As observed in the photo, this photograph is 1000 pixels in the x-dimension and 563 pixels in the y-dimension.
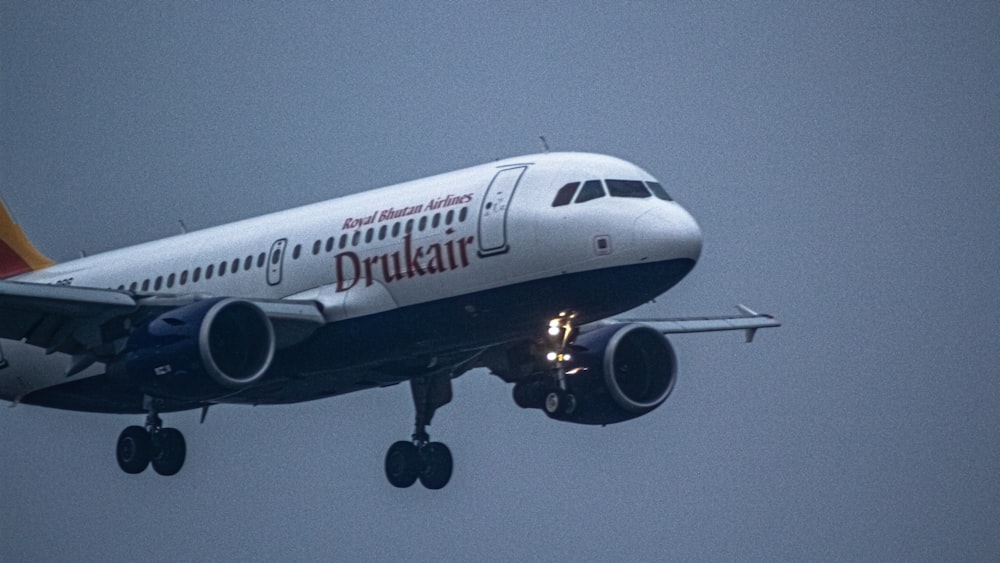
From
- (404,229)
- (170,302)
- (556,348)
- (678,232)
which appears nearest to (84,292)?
(170,302)

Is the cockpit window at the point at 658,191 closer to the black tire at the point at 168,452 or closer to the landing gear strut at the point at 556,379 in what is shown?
the landing gear strut at the point at 556,379

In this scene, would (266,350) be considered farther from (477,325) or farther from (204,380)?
(477,325)

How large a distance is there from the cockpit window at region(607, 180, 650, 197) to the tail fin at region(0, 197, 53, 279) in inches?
706

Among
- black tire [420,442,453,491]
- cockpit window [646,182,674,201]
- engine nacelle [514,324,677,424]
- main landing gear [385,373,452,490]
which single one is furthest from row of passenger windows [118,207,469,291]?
black tire [420,442,453,491]

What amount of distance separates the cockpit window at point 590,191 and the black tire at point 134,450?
13071mm

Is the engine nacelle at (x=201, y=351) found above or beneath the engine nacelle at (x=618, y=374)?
above

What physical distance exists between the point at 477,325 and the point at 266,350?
4.42 metres

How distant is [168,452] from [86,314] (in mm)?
5236

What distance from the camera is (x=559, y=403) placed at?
40469 millimetres

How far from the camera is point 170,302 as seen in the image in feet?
135

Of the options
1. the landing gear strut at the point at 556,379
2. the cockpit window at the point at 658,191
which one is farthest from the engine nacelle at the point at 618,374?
the cockpit window at the point at 658,191

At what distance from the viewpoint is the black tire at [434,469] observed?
152 ft

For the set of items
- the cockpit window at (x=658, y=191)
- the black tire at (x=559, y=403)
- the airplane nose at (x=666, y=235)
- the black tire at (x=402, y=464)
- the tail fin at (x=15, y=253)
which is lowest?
the black tire at (x=559, y=403)

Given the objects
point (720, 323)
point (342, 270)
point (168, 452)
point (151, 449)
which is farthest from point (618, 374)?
point (151, 449)
